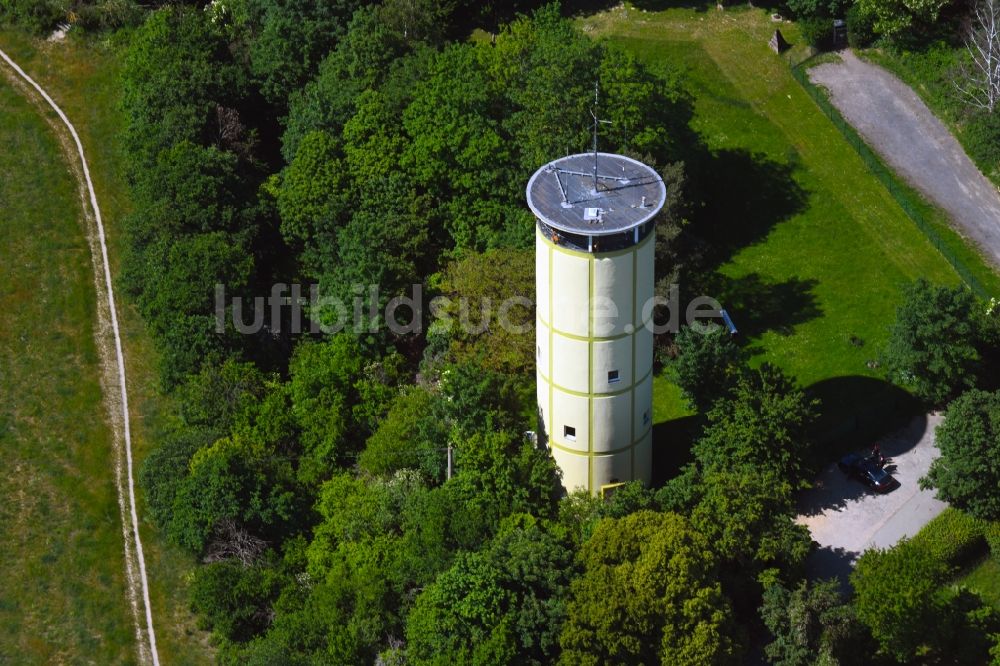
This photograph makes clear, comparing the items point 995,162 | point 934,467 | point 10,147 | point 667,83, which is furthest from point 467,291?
point 10,147

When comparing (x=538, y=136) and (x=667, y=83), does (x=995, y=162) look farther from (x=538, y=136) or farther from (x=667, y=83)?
(x=538, y=136)

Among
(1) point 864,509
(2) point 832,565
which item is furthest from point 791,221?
(2) point 832,565

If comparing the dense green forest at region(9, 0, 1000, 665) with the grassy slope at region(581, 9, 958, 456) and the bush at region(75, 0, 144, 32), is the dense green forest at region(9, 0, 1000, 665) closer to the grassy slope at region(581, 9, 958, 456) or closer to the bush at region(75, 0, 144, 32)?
the grassy slope at region(581, 9, 958, 456)

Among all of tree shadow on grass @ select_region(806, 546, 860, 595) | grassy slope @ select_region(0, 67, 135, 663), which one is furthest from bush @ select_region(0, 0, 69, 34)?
tree shadow on grass @ select_region(806, 546, 860, 595)

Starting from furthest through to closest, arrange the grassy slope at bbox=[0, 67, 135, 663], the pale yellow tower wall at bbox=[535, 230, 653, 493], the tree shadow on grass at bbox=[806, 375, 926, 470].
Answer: the tree shadow on grass at bbox=[806, 375, 926, 470] → the grassy slope at bbox=[0, 67, 135, 663] → the pale yellow tower wall at bbox=[535, 230, 653, 493]

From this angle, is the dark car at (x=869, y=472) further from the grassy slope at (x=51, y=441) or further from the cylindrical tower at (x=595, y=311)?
the grassy slope at (x=51, y=441)

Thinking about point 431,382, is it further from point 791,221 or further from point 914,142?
point 914,142

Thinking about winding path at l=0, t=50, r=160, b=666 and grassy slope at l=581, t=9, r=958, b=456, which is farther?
grassy slope at l=581, t=9, r=958, b=456

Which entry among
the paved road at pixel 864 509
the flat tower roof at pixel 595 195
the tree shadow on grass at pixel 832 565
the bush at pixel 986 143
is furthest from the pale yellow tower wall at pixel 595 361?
the bush at pixel 986 143
